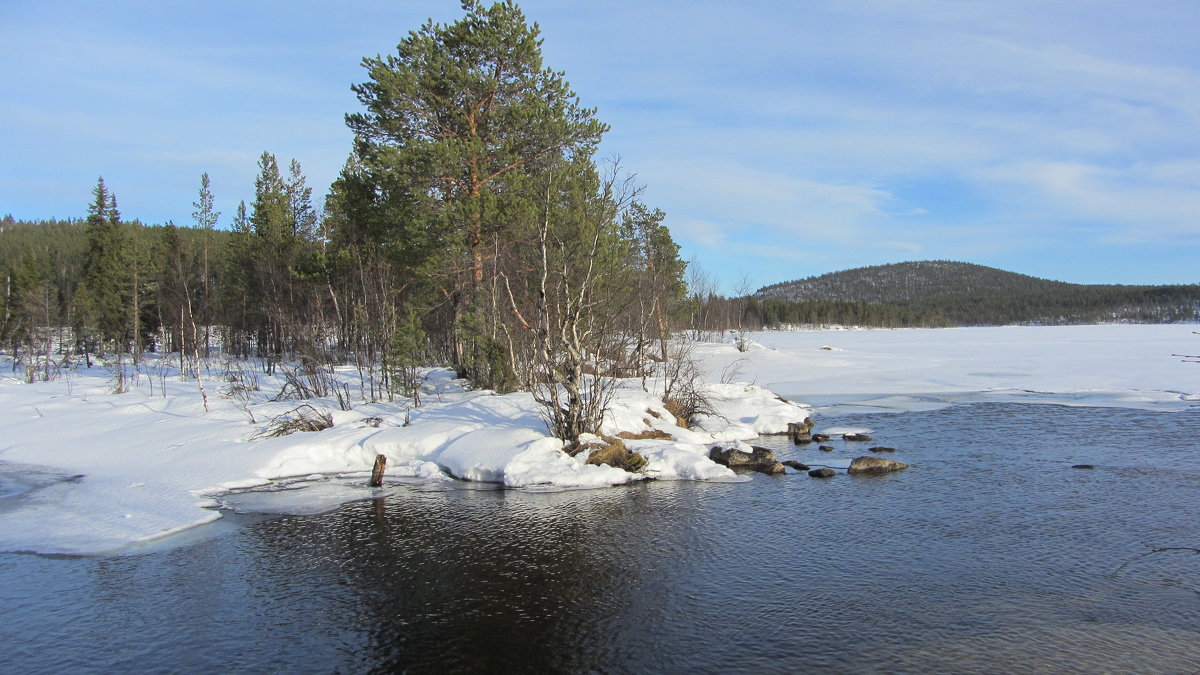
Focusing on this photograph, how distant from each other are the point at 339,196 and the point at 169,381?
10.1 metres

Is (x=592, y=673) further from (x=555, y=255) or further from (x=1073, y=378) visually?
(x=1073, y=378)

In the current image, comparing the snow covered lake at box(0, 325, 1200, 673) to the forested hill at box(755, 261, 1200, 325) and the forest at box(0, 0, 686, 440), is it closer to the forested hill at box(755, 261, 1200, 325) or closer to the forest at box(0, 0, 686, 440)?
the forest at box(0, 0, 686, 440)

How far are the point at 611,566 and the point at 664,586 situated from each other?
929mm

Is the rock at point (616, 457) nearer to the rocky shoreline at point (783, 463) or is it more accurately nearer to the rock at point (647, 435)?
the rock at point (647, 435)

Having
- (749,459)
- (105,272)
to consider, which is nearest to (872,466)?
(749,459)

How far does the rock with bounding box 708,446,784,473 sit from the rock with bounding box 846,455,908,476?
1.50 m

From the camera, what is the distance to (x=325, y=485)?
563 inches

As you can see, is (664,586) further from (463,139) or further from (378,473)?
(463,139)

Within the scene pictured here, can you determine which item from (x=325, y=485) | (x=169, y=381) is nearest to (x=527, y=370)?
(x=325, y=485)

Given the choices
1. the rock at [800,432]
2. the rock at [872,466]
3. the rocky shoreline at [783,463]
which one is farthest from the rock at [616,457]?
the rock at [800,432]

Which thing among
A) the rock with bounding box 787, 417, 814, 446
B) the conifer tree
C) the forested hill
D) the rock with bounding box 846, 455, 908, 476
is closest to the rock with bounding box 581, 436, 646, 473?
the rock with bounding box 846, 455, 908, 476

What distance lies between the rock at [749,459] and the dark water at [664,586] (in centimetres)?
163

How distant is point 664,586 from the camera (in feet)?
28.3

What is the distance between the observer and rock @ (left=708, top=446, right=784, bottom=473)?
15.3 m
